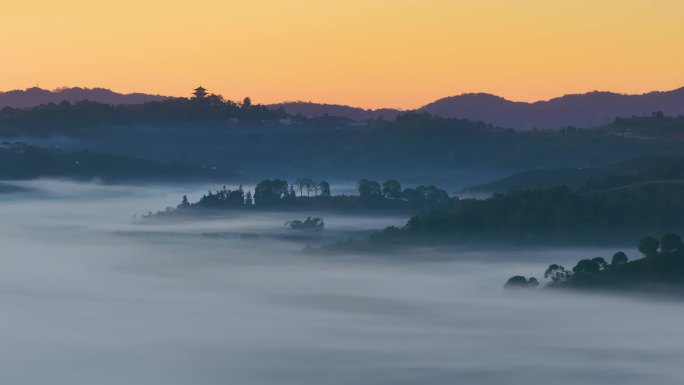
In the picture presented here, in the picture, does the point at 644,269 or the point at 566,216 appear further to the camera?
the point at 566,216

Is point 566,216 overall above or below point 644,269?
above

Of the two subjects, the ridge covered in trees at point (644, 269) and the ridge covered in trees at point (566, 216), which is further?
the ridge covered in trees at point (566, 216)

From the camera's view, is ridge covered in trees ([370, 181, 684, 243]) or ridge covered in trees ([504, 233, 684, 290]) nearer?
ridge covered in trees ([504, 233, 684, 290])

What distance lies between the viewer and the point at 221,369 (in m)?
164

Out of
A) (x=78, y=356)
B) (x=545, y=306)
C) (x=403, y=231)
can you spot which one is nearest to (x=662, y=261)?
(x=545, y=306)

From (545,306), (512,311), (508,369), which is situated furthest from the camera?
(512,311)

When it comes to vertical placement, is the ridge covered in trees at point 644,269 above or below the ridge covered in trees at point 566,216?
below

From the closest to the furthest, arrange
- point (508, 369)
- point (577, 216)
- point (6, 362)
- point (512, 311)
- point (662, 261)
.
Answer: point (662, 261), point (508, 369), point (512, 311), point (577, 216), point (6, 362)

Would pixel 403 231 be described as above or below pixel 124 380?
above

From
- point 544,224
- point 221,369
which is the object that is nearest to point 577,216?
point 544,224

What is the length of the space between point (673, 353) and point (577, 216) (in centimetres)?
2429

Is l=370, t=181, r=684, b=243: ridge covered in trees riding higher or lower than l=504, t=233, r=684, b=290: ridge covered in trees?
higher

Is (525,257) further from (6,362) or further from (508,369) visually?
(6,362)

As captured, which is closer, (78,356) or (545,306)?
(545,306)
